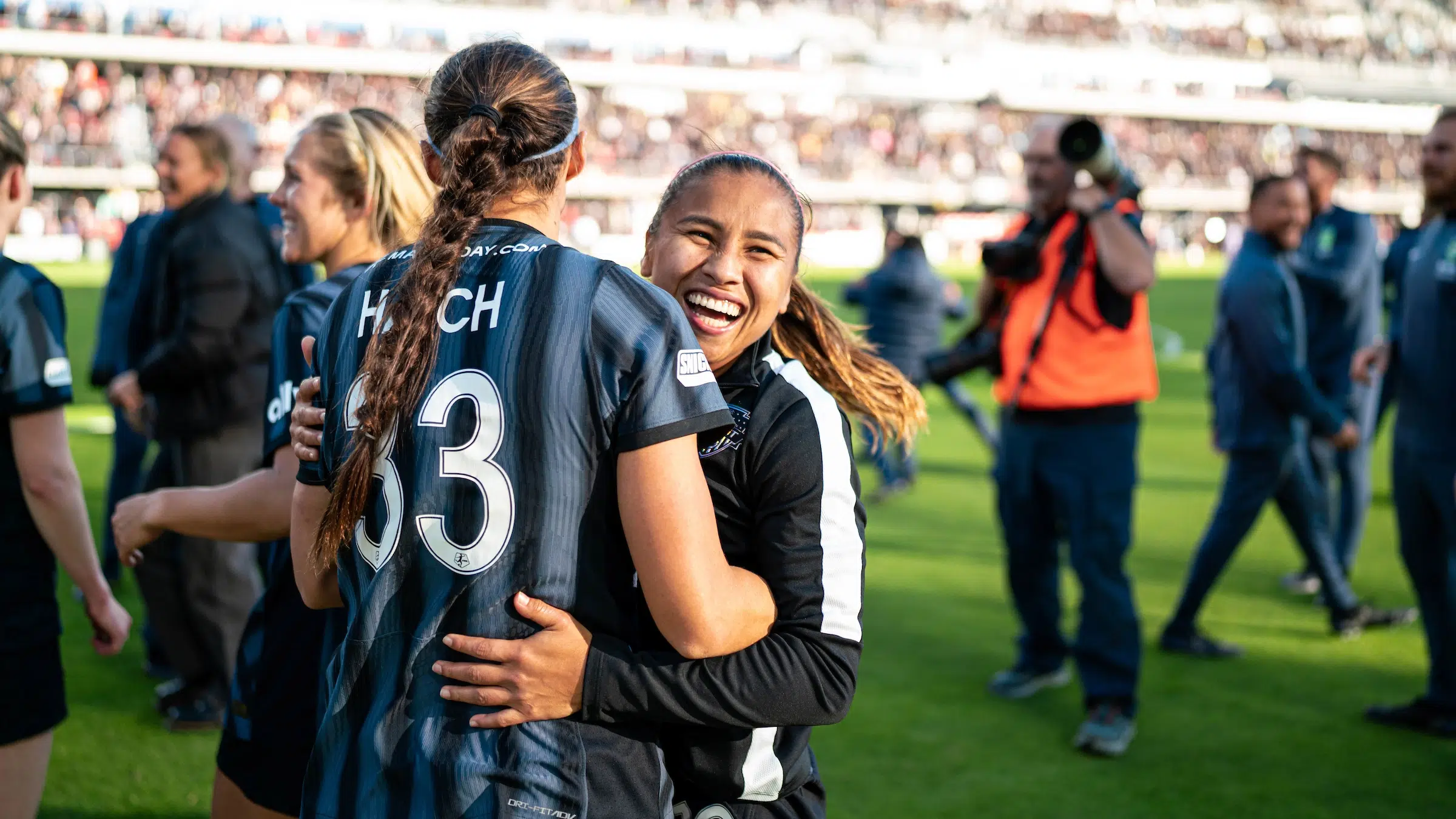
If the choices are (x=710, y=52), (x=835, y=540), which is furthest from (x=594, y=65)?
(x=835, y=540)

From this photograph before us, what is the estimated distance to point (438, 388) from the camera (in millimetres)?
1658

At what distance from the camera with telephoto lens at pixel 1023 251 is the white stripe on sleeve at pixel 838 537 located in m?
2.92

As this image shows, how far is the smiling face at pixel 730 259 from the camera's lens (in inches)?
80.3

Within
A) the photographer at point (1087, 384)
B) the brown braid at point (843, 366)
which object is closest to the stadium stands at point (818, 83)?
the photographer at point (1087, 384)

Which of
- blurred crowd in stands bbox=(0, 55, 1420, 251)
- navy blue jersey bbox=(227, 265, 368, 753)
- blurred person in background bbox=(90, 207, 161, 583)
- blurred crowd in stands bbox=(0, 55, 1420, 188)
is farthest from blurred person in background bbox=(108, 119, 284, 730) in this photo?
blurred crowd in stands bbox=(0, 55, 1420, 188)

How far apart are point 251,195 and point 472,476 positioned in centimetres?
469

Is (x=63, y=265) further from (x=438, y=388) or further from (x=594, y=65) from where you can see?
(x=438, y=388)

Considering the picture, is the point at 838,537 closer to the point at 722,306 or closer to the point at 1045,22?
the point at 722,306

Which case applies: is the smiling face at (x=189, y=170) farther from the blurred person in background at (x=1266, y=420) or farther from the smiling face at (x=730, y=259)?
the blurred person in background at (x=1266, y=420)

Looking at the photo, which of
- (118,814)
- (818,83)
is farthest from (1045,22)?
(118,814)

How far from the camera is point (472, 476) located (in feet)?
5.37

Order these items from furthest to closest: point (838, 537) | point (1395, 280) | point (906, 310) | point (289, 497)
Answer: point (906, 310), point (1395, 280), point (289, 497), point (838, 537)

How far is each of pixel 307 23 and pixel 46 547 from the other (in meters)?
42.7

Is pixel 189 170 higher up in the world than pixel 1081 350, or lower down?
higher up
